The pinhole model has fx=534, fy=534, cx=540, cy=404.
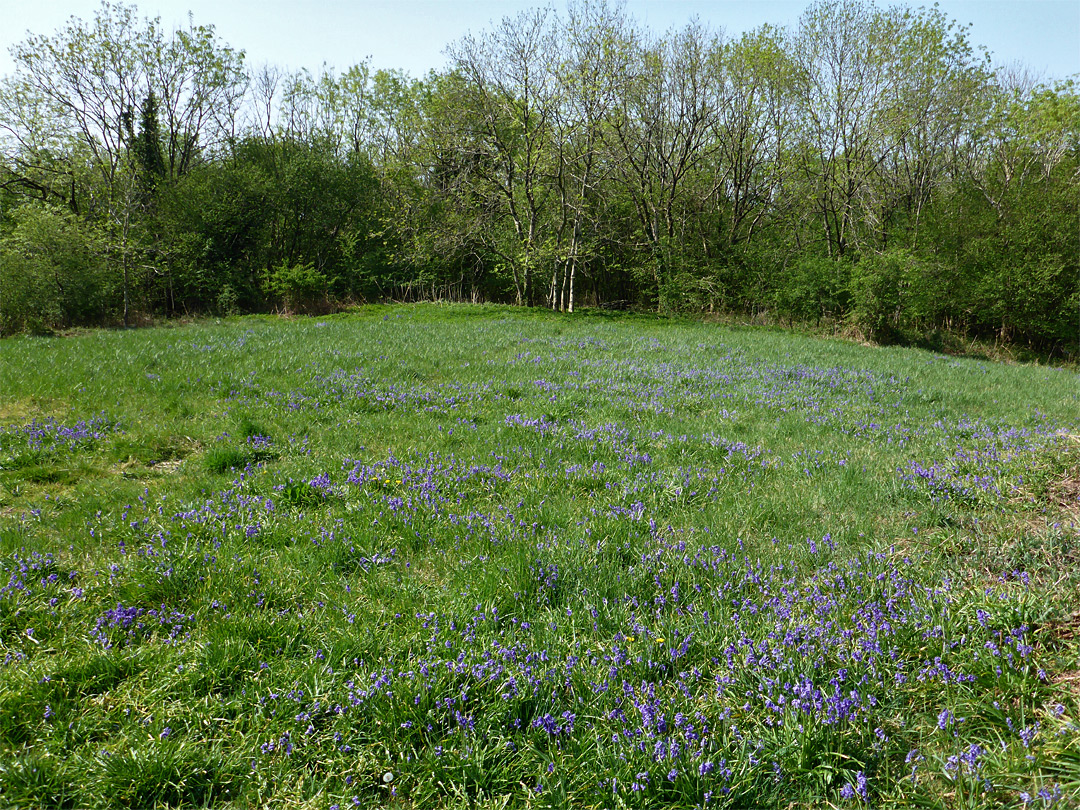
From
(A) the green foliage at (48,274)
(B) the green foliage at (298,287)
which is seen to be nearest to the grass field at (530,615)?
(A) the green foliage at (48,274)

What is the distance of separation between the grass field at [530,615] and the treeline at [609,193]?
2225cm

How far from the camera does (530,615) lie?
11.2 ft

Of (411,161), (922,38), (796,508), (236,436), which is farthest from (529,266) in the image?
(796,508)

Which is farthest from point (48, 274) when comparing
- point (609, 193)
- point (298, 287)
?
point (609, 193)

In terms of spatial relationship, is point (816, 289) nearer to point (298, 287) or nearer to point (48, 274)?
point (298, 287)

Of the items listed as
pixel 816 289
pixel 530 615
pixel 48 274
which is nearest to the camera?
pixel 530 615

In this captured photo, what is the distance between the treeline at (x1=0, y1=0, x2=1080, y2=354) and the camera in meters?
25.3

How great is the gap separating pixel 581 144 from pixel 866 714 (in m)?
30.3

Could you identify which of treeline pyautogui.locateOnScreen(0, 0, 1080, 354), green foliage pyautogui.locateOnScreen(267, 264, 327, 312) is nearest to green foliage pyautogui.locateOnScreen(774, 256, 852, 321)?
treeline pyautogui.locateOnScreen(0, 0, 1080, 354)

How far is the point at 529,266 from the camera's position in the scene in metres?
29.5

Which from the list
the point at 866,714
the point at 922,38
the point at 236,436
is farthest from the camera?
the point at 922,38

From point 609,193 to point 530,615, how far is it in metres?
31.6

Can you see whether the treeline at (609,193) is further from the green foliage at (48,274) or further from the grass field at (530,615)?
the grass field at (530,615)

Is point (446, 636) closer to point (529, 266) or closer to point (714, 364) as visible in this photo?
point (714, 364)
